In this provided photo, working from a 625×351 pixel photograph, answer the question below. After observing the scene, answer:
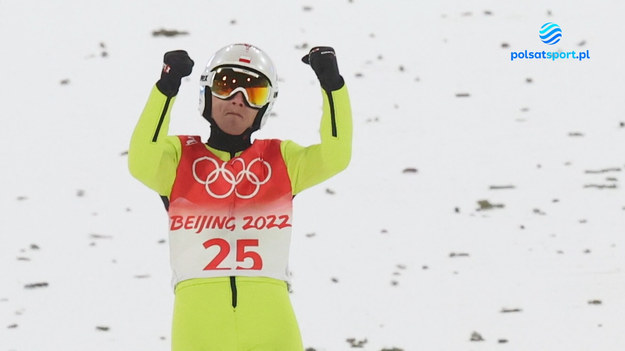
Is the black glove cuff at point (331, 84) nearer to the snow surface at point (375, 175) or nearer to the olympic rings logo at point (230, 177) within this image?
the olympic rings logo at point (230, 177)

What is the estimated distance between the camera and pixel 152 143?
3.10 meters

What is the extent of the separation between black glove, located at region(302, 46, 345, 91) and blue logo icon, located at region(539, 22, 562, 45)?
305 cm

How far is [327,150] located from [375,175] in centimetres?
225

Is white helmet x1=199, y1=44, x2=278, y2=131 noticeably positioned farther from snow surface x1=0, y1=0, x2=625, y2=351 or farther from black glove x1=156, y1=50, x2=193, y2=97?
snow surface x1=0, y1=0, x2=625, y2=351

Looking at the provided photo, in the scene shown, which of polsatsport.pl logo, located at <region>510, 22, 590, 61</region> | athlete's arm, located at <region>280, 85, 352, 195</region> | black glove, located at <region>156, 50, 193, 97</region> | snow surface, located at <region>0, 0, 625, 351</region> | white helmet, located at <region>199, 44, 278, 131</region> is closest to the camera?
black glove, located at <region>156, 50, 193, 97</region>

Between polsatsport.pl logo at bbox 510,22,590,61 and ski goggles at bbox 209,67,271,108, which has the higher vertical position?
polsatsport.pl logo at bbox 510,22,590,61

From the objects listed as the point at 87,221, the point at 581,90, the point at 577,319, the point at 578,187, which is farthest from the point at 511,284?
the point at 87,221

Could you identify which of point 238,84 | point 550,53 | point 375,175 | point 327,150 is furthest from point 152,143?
point 550,53

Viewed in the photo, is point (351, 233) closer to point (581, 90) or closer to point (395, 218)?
point (395, 218)

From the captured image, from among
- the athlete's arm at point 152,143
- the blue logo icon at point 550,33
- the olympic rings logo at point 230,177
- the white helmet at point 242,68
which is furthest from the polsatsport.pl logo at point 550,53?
the athlete's arm at point 152,143

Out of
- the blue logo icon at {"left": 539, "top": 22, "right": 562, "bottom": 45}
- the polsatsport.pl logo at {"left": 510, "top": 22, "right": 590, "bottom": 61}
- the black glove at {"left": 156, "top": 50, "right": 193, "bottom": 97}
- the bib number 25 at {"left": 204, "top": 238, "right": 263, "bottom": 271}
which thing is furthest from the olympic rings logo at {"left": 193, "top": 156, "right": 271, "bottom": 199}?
the blue logo icon at {"left": 539, "top": 22, "right": 562, "bottom": 45}

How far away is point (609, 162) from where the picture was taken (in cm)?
564

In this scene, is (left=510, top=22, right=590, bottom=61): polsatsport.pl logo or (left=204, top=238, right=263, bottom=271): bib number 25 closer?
(left=204, top=238, right=263, bottom=271): bib number 25

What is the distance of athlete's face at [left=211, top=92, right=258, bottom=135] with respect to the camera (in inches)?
128
